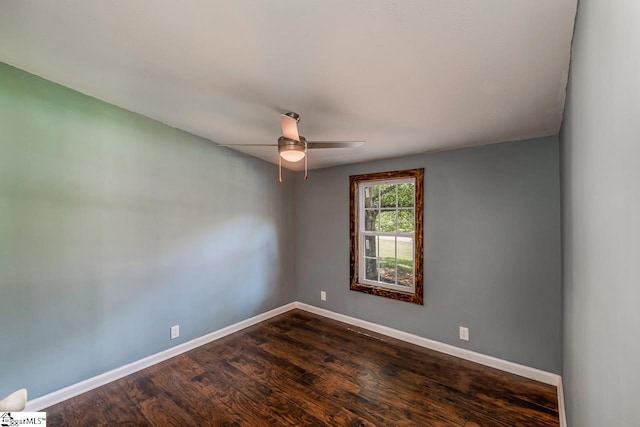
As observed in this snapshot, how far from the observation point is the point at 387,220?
3.53 m

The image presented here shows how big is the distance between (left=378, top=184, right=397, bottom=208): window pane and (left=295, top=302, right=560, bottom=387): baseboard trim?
5.08 feet

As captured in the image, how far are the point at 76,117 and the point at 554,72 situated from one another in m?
3.52

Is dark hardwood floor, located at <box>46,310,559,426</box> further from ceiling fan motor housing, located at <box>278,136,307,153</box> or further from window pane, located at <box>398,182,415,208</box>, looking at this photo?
ceiling fan motor housing, located at <box>278,136,307,153</box>

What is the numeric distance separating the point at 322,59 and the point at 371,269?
2772 millimetres

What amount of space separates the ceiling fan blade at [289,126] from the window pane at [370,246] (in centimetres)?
207

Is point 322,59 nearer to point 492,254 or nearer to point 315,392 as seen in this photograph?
point 492,254

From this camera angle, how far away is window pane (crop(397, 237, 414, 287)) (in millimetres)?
3334

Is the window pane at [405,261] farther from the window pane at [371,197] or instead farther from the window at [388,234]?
the window pane at [371,197]

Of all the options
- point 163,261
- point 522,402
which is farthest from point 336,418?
point 163,261

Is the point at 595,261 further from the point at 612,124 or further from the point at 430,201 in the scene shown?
the point at 430,201

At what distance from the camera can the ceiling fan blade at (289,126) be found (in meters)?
1.83

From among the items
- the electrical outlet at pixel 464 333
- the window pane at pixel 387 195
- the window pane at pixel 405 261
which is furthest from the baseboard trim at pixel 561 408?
Result: the window pane at pixel 387 195

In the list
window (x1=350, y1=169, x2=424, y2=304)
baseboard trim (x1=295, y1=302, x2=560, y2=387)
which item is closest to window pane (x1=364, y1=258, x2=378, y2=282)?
window (x1=350, y1=169, x2=424, y2=304)

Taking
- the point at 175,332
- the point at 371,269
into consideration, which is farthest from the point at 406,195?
the point at 175,332
